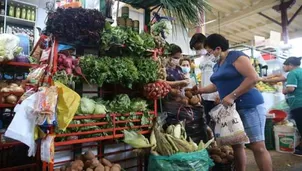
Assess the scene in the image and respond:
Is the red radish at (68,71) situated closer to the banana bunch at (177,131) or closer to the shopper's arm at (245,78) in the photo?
the banana bunch at (177,131)

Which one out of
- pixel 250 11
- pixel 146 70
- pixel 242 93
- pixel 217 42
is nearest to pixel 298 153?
pixel 242 93

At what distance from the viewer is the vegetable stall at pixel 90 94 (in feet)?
4.91

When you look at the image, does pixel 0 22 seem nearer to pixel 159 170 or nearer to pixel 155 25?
pixel 155 25

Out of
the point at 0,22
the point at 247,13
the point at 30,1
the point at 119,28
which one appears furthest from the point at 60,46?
the point at 247,13

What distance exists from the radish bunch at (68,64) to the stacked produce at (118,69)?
0.16 ft

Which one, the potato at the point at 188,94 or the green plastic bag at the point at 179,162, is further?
the potato at the point at 188,94

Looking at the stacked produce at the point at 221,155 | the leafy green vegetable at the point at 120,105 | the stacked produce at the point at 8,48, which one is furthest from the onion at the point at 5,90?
the stacked produce at the point at 221,155

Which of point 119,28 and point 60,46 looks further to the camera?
point 119,28

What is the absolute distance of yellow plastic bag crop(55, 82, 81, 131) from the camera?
1.49 metres

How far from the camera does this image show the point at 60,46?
1756mm

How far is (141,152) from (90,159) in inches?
16.0

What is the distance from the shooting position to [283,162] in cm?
323

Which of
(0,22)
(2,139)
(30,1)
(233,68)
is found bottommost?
(2,139)

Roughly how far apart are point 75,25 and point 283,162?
312cm
